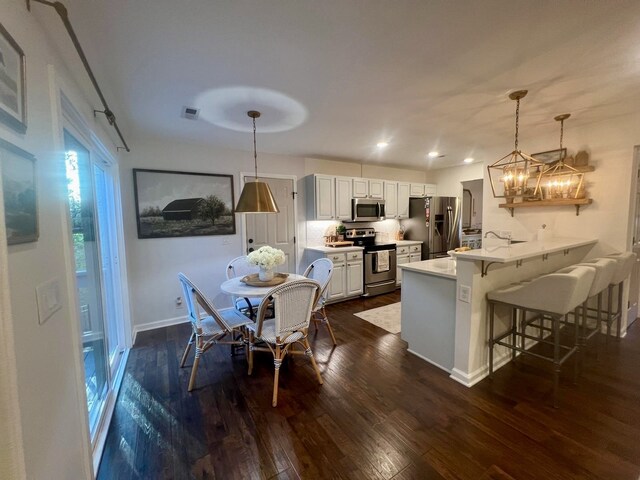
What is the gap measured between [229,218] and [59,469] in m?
3.14

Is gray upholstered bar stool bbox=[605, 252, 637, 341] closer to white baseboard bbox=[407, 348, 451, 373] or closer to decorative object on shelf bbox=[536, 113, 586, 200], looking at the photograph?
decorative object on shelf bbox=[536, 113, 586, 200]

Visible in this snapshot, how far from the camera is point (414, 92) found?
224 centimetres

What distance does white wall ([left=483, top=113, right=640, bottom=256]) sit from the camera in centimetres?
289

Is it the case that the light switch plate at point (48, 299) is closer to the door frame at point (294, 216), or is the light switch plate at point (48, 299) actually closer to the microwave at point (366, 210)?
the door frame at point (294, 216)

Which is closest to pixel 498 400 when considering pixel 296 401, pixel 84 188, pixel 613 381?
pixel 613 381

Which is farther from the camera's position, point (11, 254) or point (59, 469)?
point (59, 469)

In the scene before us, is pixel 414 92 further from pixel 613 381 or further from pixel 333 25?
pixel 613 381

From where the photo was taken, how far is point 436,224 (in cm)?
524

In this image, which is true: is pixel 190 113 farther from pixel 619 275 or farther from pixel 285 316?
pixel 619 275

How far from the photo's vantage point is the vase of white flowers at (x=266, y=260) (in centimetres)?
263

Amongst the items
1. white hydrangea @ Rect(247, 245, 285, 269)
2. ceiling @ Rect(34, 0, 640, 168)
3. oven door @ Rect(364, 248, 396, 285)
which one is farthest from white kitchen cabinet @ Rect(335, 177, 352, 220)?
white hydrangea @ Rect(247, 245, 285, 269)

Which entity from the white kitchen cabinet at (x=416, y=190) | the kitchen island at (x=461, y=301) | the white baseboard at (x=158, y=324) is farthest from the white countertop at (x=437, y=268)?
the white baseboard at (x=158, y=324)

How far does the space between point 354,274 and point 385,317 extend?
970 millimetres

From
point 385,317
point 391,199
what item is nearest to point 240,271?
point 385,317
